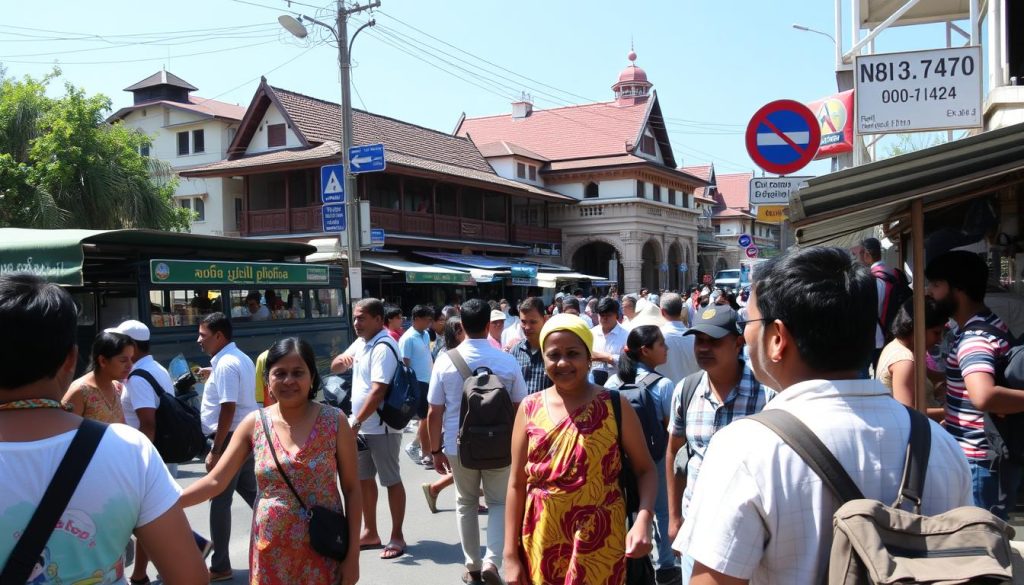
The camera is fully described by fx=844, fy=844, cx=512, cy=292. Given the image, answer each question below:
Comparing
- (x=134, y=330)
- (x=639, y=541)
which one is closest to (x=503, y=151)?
(x=134, y=330)

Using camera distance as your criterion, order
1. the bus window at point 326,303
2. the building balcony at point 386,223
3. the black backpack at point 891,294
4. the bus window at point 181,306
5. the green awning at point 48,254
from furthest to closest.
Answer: the building balcony at point 386,223 → the bus window at point 326,303 → the bus window at point 181,306 → the green awning at point 48,254 → the black backpack at point 891,294

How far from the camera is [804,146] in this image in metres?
7.46

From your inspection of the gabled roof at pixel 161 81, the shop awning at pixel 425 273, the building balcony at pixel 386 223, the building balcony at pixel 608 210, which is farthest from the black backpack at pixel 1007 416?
the gabled roof at pixel 161 81

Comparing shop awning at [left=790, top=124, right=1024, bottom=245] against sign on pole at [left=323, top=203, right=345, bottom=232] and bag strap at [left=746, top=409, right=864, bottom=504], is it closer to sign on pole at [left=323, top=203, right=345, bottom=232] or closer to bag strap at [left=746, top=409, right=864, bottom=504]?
bag strap at [left=746, top=409, right=864, bottom=504]

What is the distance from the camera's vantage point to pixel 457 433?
533 centimetres

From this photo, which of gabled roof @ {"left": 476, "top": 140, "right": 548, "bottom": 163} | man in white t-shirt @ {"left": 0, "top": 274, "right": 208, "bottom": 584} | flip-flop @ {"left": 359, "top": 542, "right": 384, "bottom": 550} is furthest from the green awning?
gabled roof @ {"left": 476, "top": 140, "right": 548, "bottom": 163}

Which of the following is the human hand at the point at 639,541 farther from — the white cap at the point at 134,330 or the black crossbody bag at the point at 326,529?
the white cap at the point at 134,330

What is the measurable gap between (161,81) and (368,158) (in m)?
28.7

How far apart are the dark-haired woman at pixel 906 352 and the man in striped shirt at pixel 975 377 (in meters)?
0.19

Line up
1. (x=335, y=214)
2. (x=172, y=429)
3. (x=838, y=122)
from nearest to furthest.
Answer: (x=172, y=429), (x=838, y=122), (x=335, y=214)

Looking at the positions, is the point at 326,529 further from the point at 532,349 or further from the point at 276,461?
the point at 532,349

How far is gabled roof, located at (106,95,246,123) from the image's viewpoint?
119 feet

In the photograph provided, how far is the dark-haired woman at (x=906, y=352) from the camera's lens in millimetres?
4102

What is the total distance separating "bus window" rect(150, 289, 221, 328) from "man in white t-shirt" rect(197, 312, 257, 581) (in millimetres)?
4709
